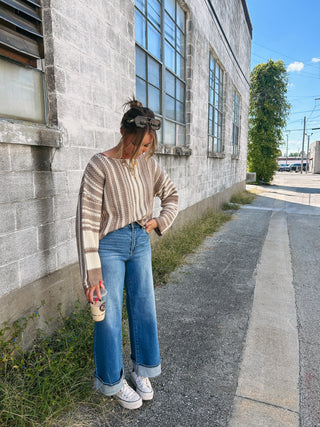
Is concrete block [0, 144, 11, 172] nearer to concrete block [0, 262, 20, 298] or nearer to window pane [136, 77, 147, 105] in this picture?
concrete block [0, 262, 20, 298]

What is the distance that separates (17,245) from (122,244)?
3.09ft

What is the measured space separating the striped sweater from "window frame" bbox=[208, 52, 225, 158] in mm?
6523

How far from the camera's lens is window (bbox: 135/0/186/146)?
4414 mm

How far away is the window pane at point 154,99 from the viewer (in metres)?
4.79

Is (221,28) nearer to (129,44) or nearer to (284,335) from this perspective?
(129,44)

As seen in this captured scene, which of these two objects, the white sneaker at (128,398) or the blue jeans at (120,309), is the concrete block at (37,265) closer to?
the blue jeans at (120,309)

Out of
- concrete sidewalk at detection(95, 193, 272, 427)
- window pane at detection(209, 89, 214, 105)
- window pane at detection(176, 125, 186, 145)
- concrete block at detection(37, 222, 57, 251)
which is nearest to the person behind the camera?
concrete sidewalk at detection(95, 193, 272, 427)

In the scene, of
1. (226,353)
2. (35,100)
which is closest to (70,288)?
(226,353)

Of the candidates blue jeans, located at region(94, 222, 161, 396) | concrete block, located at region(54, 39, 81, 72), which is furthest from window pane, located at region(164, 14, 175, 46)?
blue jeans, located at region(94, 222, 161, 396)

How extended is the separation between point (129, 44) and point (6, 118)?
6.98 feet

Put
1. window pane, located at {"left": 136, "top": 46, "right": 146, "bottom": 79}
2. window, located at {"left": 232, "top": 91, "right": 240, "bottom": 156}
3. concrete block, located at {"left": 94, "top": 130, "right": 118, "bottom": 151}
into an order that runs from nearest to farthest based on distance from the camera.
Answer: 1. concrete block, located at {"left": 94, "top": 130, "right": 118, "bottom": 151}
2. window pane, located at {"left": 136, "top": 46, "right": 146, "bottom": 79}
3. window, located at {"left": 232, "top": 91, "right": 240, "bottom": 156}

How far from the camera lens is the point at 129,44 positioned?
3.65 metres

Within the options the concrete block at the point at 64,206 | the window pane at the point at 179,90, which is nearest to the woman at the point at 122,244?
the concrete block at the point at 64,206

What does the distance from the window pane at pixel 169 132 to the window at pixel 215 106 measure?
114 inches
